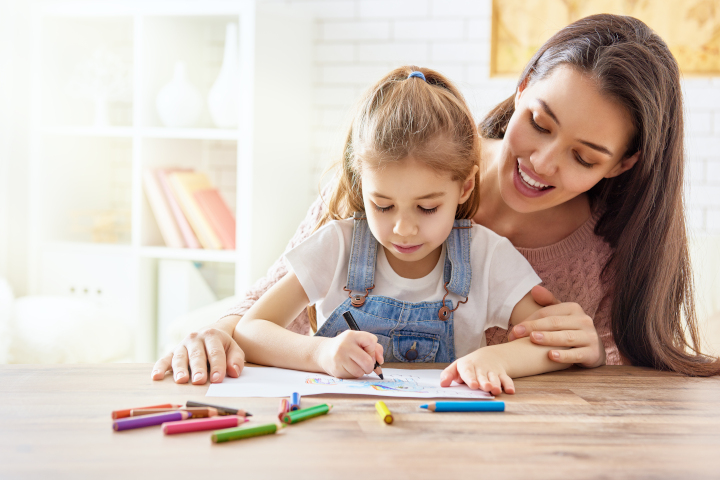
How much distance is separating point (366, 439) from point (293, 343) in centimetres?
37

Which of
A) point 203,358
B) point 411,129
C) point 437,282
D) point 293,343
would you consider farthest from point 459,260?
point 203,358

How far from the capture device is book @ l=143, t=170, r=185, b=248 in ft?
9.00

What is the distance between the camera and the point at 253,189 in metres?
2.66

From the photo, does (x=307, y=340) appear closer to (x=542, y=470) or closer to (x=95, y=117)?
(x=542, y=470)

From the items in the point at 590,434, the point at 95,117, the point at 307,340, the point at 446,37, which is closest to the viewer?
the point at 590,434

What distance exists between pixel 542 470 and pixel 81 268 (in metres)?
2.65

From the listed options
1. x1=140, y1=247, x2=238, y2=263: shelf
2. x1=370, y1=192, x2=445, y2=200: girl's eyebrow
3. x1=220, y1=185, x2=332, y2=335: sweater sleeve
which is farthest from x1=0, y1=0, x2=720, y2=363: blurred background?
x1=370, y1=192, x2=445, y2=200: girl's eyebrow

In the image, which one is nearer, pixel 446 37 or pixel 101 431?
pixel 101 431

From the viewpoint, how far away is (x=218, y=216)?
280 centimetres

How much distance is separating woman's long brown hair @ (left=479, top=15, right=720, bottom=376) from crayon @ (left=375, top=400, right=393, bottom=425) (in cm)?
62

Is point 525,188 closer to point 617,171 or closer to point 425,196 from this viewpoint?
point 617,171

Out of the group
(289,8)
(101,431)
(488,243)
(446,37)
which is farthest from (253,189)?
(101,431)

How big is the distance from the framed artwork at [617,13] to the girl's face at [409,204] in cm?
177

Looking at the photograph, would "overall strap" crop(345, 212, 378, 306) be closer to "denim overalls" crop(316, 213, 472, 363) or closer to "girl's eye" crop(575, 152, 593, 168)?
"denim overalls" crop(316, 213, 472, 363)
